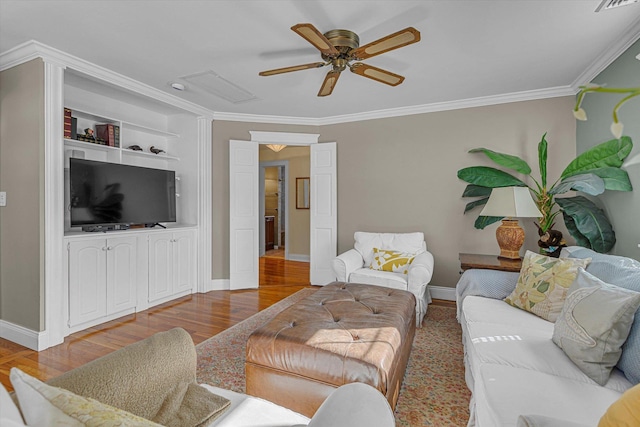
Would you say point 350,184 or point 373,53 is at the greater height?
point 373,53

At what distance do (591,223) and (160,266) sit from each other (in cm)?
433

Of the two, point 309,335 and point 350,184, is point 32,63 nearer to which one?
point 309,335

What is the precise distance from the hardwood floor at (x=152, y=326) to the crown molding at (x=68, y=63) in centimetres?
238

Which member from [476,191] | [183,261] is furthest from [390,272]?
[183,261]

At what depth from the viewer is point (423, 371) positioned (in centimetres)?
225

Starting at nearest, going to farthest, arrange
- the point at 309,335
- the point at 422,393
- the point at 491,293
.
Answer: the point at 309,335
the point at 422,393
the point at 491,293

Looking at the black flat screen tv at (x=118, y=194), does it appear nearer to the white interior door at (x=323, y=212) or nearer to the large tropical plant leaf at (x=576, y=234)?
the white interior door at (x=323, y=212)

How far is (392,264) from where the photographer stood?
135 inches

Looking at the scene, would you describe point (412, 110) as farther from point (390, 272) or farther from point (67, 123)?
point (67, 123)

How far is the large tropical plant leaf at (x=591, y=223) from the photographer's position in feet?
8.75

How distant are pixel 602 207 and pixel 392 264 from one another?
196cm

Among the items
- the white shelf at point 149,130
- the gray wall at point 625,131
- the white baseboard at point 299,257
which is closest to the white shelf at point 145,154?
the white shelf at point 149,130

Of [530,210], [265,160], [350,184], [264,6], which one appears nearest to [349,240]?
[350,184]

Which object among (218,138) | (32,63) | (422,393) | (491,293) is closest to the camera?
(422,393)
